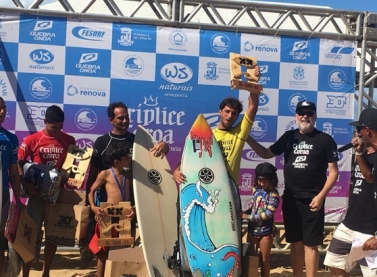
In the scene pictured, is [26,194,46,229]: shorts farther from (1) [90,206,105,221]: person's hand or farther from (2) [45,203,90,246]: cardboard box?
(1) [90,206,105,221]: person's hand

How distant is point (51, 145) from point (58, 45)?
1.54 meters

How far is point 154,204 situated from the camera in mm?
4117

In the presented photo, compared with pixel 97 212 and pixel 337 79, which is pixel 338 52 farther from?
pixel 97 212

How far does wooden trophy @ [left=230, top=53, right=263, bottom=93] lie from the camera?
3.83 meters

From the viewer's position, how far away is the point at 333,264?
11.9 ft

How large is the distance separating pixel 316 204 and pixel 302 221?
27 centimetres

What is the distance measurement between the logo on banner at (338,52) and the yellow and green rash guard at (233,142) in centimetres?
230

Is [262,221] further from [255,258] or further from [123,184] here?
[123,184]

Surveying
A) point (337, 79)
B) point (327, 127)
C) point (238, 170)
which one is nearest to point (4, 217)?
point (238, 170)

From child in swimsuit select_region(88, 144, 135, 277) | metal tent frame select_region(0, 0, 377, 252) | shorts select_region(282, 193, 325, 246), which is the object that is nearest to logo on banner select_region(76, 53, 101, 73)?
metal tent frame select_region(0, 0, 377, 252)

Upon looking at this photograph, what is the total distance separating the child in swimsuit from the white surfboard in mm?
113

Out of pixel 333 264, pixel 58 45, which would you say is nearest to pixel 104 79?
pixel 58 45

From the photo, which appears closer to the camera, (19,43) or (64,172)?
(64,172)

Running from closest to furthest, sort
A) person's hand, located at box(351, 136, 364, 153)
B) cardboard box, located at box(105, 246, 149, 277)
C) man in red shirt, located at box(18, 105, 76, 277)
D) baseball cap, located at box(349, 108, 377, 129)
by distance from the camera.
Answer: baseball cap, located at box(349, 108, 377, 129)
person's hand, located at box(351, 136, 364, 153)
cardboard box, located at box(105, 246, 149, 277)
man in red shirt, located at box(18, 105, 76, 277)
